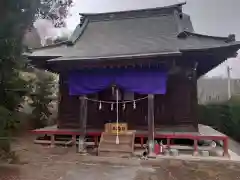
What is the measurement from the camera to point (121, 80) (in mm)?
9469

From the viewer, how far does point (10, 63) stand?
18.7 ft

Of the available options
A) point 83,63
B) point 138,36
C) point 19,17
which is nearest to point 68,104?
point 83,63

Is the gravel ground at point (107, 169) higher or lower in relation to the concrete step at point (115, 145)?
lower

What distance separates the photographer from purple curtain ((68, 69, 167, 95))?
9.09 m

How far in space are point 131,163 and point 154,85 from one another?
2935 mm

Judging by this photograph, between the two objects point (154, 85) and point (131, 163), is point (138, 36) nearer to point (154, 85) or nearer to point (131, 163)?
point (154, 85)

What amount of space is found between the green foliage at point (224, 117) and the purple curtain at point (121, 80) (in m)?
6.22

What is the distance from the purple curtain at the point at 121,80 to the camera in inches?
358

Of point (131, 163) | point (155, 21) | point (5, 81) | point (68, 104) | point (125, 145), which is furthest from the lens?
point (155, 21)

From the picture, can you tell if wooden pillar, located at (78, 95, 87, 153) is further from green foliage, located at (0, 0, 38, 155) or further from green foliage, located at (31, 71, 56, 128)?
green foliage, located at (31, 71, 56, 128)

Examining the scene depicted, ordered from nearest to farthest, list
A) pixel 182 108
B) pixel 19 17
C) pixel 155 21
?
pixel 19 17 < pixel 182 108 < pixel 155 21

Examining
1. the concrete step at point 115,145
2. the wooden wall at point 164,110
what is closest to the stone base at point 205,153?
the wooden wall at point 164,110

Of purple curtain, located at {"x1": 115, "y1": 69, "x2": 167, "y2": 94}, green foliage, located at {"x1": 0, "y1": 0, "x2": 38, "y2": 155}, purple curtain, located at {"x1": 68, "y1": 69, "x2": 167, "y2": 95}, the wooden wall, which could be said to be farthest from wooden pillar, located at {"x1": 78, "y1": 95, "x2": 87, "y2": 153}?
green foliage, located at {"x1": 0, "y1": 0, "x2": 38, "y2": 155}

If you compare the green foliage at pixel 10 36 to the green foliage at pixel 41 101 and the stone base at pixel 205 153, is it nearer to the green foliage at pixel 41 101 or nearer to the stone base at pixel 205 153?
the stone base at pixel 205 153
